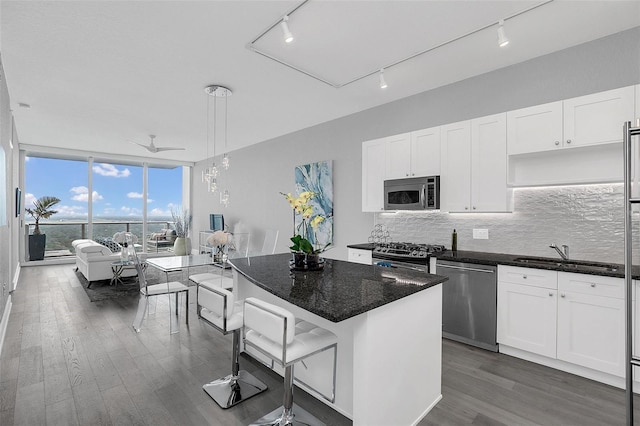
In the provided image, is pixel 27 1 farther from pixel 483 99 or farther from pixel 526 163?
pixel 526 163

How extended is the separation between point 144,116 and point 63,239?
5.57 m

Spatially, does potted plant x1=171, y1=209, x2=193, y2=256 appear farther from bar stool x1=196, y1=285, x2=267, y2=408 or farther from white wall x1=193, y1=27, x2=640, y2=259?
bar stool x1=196, y1=285, x2=267, y2=408

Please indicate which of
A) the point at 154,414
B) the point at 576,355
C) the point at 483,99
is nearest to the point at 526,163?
the point at 483,99

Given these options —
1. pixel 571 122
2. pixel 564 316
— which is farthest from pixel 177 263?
pixel 571 122

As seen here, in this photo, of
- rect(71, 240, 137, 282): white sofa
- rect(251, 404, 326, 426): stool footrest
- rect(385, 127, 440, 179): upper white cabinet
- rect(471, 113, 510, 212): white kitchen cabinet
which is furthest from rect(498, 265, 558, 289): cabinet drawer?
rect(71, 240, 137, 282): white sofa

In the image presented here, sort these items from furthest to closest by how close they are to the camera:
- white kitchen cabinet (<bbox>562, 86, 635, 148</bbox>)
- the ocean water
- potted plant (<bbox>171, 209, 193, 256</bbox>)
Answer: potted plant (<bbox>171, 209, 193, 256</bbox>)
the ocean water
white kitchen cabinet (<bbox>562, 86, 635, 148</bbox>)

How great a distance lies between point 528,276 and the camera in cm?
275

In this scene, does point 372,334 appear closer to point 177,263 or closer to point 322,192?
point 177,263

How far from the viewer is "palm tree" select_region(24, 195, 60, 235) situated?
24.6 ft

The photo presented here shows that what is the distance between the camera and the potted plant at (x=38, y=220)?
749 centimetres

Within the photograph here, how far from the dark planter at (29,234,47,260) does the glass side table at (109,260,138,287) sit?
348 centimetres

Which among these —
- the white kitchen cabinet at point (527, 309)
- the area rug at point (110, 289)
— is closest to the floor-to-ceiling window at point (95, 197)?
the area rug at point (110, 289)

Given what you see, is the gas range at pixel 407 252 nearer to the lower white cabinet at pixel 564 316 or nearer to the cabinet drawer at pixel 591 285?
the lower white cabinet at pixel 564 316

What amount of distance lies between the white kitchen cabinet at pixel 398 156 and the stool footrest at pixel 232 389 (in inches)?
111
